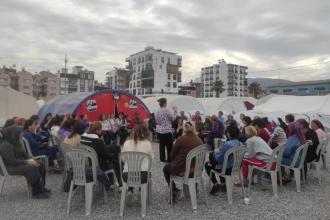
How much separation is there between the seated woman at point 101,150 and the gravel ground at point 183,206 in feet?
1.74

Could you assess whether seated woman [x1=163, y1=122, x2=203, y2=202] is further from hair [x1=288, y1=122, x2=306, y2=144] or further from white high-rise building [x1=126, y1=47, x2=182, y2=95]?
white high-rise building [x1=126, y1=47, x2=182, y2=95]

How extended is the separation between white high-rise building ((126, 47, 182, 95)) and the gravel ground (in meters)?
80.8

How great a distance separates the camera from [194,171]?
15.4ft

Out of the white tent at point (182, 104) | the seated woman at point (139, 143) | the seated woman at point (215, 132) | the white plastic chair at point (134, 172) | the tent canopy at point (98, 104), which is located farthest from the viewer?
the white tent at point (182, 104)

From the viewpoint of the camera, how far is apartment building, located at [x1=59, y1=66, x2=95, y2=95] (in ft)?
316

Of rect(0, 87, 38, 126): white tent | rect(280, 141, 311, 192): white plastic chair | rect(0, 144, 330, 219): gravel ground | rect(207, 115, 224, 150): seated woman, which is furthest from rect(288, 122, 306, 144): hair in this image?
rect(0, 87, 38, 126): white tent

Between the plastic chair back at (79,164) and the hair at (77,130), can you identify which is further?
the hair at (77,130)

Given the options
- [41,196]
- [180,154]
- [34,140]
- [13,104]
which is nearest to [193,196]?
[180,154]

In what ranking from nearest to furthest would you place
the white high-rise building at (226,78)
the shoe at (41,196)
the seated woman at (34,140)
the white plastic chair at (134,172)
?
the white plastic chair at (134,172) < the shoe at (41,196) < the seated woman at (34,140) < the white high-rise building at (226,78)

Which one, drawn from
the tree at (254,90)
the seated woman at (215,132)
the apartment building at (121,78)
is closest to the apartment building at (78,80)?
the apartment building at (121,78)

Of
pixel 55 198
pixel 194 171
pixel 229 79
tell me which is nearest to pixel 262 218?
pixel 194 171

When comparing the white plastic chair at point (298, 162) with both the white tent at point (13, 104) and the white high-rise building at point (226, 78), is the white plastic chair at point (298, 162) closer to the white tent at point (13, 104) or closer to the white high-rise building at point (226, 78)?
the white tent at point (13, 104)

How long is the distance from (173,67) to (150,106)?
7471cm

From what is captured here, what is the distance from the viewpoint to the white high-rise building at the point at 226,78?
111 metres
